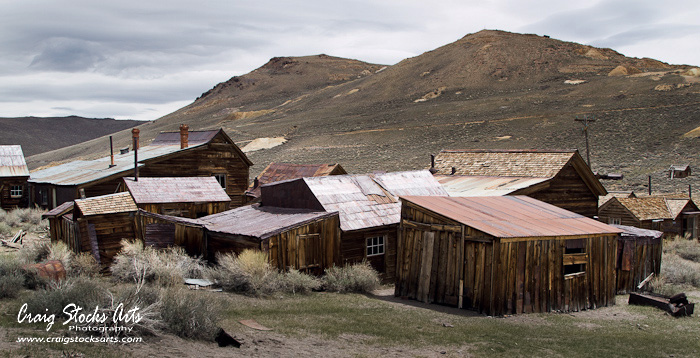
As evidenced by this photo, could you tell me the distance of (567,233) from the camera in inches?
527

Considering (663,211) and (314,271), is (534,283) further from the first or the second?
(663,211)

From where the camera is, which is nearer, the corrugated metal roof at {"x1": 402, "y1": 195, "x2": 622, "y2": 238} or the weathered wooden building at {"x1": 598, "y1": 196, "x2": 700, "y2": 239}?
the corrugated metal roof at {"x1": 402, "y1": 195, "x2": 622, "y2": 238}

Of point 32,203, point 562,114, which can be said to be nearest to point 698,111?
point 562,114

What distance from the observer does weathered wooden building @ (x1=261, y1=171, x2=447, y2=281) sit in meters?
17.0

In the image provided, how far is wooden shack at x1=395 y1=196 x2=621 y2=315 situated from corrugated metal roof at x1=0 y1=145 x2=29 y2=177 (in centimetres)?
2783

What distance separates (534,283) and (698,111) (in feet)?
184

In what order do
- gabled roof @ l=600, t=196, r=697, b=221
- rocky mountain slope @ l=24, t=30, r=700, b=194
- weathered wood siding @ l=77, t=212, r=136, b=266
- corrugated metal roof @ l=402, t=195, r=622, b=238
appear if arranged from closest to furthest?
corrugated metal roof @ l=402, t=195, r=622, b=238 < weathered wood siding @ l=77, t=212, r=136, b=266 < gabled roof @ l=600, t=196, r=697, b=221 < rocky mountain slope @ l=24, t=30, r=700, b=194

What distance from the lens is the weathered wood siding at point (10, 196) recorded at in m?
33.5

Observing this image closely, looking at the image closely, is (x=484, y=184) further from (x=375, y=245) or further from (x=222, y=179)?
(x=222, y=179)

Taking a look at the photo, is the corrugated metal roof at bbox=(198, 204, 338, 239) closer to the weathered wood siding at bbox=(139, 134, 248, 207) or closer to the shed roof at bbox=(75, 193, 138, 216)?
the shed roof at bbox=(75, 193, 138, 216)

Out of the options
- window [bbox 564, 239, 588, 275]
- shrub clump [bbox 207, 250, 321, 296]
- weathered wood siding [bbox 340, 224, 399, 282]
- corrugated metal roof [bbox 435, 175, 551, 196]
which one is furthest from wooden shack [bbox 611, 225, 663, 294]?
shrub clump [bbox 207, 250, 321, 296]

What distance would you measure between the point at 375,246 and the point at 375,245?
0.03m

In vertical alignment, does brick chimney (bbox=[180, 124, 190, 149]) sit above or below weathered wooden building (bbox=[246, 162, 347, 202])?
above

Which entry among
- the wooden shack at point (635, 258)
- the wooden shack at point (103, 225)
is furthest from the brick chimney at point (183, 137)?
the wooden shack at point (635, 258)
